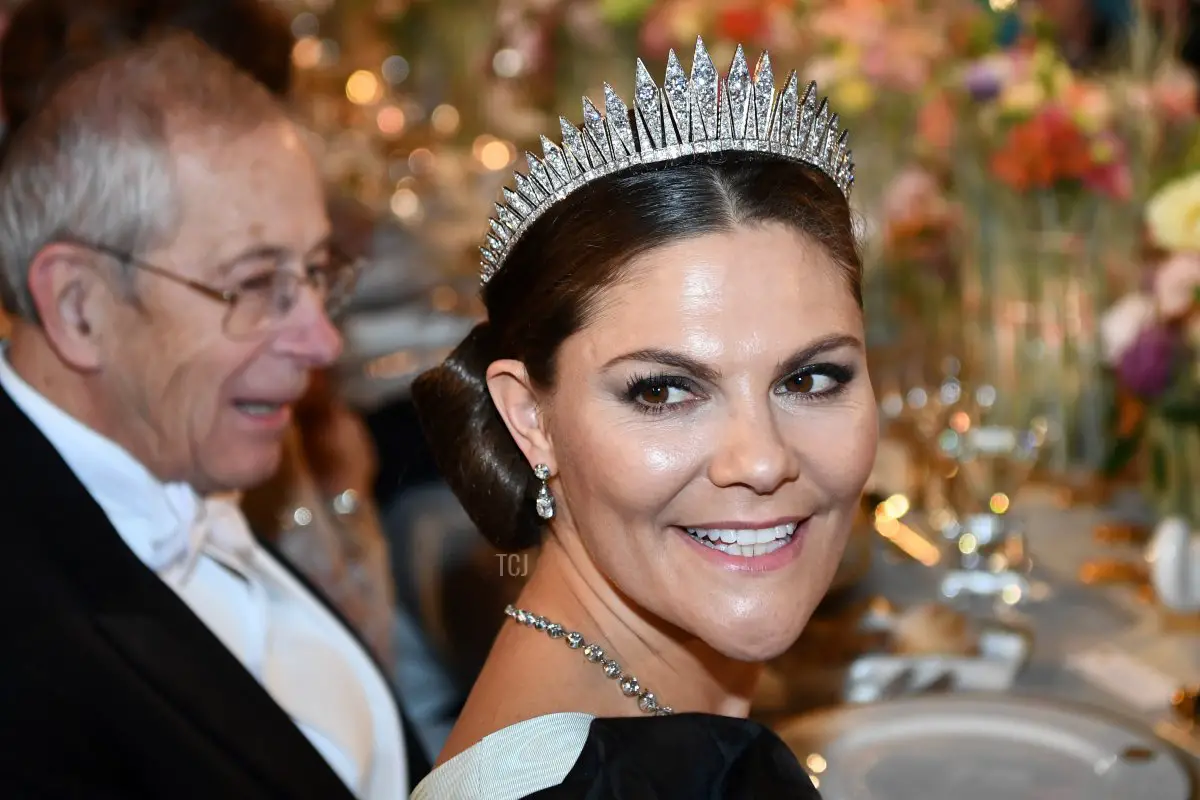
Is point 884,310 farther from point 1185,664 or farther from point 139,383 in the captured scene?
point 139,383

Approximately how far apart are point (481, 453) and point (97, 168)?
854mm

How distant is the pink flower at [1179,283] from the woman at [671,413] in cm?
114

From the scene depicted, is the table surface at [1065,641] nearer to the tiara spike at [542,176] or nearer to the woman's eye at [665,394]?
the woman's eye at [665,394]

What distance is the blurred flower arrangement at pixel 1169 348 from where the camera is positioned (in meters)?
2.14

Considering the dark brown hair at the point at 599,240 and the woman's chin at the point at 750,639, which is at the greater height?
the dark brown hair at the point at 599,240

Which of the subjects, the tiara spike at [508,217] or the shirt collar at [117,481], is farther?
the shirt collar at [117,481]

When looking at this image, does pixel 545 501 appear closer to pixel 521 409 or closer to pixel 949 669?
pixel 521 409

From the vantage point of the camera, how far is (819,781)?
Answer: 55.5 inches

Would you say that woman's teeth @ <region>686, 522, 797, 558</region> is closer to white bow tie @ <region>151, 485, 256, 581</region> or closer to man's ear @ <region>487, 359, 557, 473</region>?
man's ear @ <region>487, 359, 557, 473</region>

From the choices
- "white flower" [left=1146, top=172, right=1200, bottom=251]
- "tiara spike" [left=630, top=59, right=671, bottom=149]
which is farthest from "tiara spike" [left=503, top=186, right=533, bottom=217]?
"white flower" [left=1146, top=172, right=1200, bottom=251]

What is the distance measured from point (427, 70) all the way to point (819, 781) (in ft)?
13.5

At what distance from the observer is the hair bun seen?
1349mm

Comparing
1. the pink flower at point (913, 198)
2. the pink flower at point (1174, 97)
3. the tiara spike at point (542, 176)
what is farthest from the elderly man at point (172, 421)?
the pink flower at point (1174, 97)

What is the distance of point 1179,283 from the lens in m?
2.15
